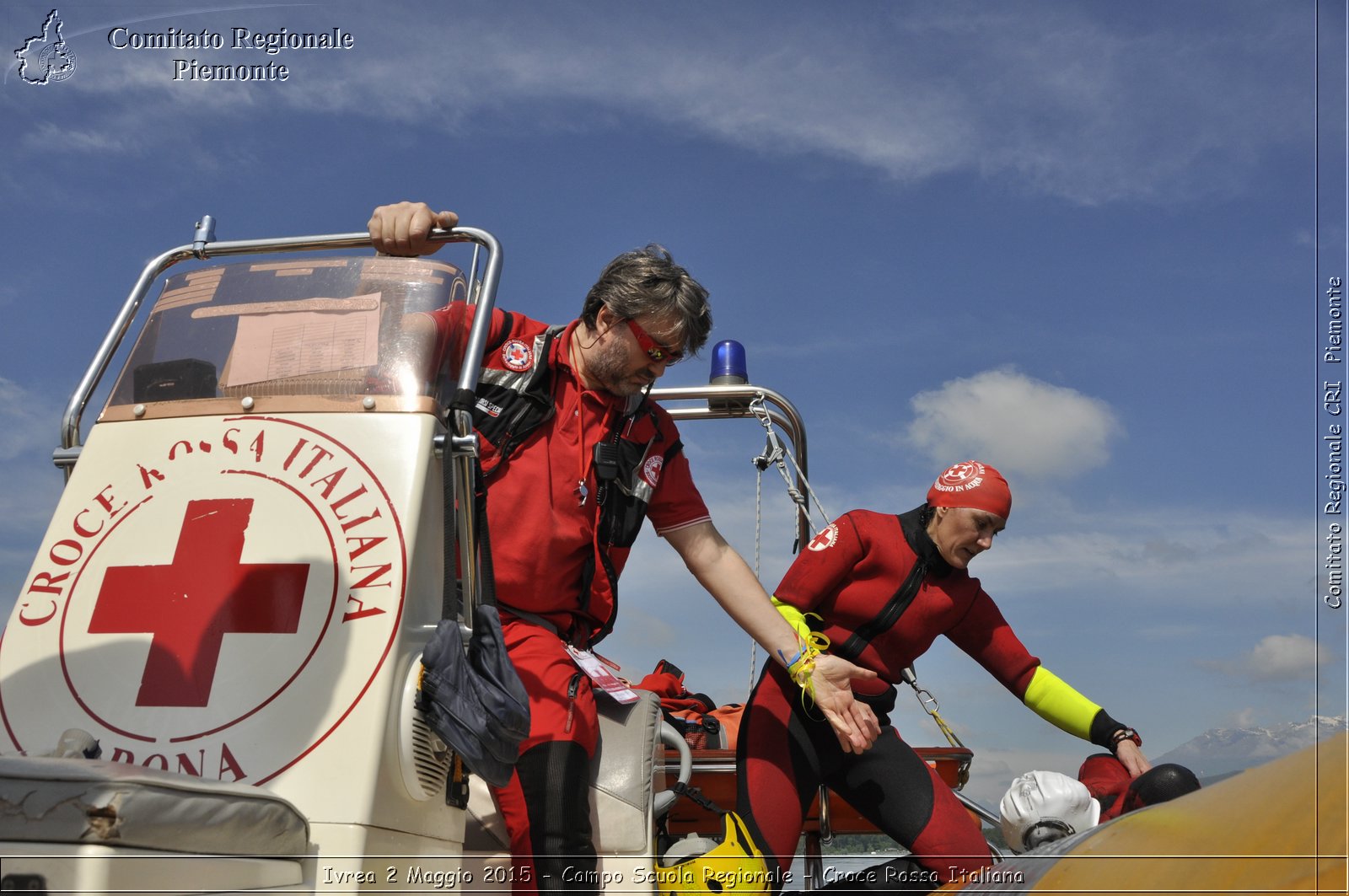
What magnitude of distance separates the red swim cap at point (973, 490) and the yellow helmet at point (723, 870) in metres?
1.01

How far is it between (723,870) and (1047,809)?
749 mm

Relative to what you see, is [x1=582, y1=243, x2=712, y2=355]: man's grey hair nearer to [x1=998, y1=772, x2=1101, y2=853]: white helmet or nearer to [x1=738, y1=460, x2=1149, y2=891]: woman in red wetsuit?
[x1=738, y1=460, x2=1149, y2=891]: woman in red wetsuit

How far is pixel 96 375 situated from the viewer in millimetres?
2334

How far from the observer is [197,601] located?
1970mm

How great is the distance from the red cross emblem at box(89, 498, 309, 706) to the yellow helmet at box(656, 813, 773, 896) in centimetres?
105

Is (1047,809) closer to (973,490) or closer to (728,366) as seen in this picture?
(973,490)

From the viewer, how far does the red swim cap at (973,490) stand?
298cm

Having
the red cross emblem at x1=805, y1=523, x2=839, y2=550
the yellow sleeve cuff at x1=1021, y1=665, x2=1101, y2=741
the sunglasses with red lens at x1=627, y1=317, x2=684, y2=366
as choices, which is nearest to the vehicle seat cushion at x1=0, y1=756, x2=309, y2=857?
the sunglasses with red lens at x1=627, y1=317, x2=684, y2=366

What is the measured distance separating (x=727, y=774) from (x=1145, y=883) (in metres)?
2.17

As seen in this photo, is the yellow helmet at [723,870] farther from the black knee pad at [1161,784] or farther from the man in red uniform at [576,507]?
the black knee pad at [1161,784]

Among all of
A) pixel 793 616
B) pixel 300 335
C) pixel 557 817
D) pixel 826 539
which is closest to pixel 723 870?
pixel 557 817

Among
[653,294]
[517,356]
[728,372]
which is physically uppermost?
[728,372]

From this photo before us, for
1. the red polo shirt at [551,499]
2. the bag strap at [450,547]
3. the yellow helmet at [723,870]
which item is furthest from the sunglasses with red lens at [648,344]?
the yellow helmet at [723,870]

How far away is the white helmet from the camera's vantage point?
2.23 meters
